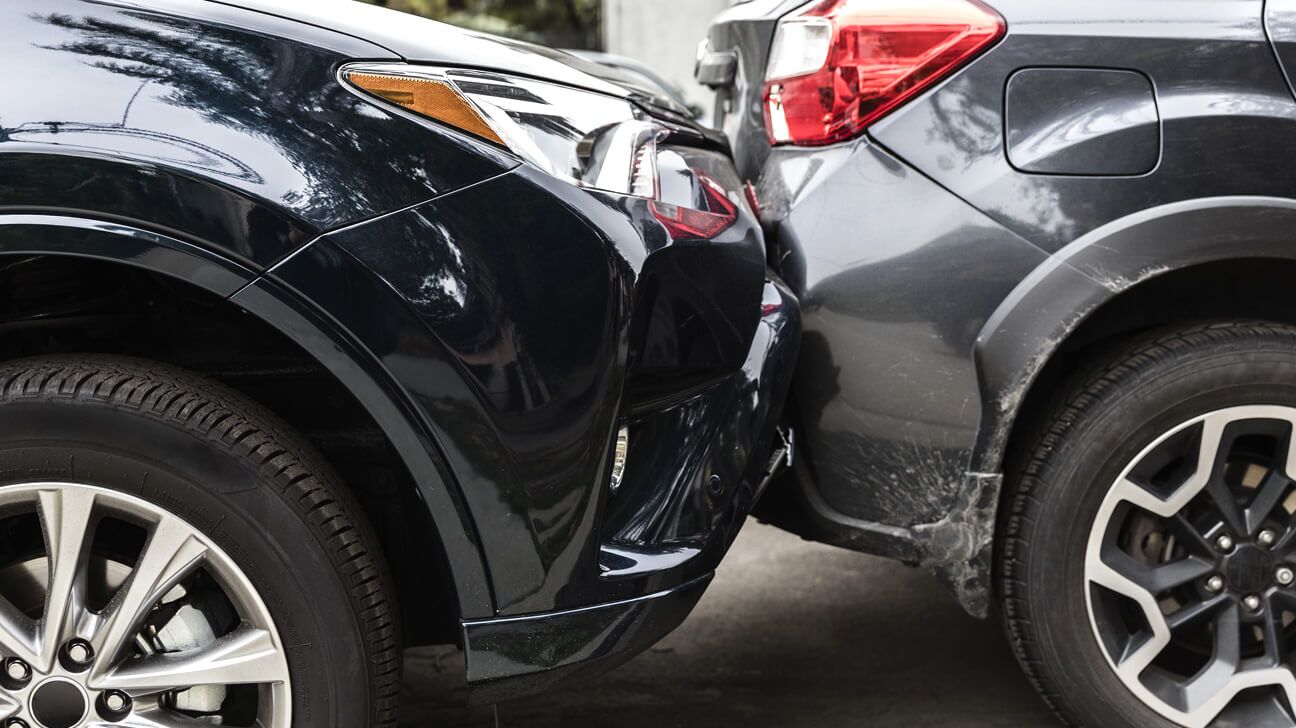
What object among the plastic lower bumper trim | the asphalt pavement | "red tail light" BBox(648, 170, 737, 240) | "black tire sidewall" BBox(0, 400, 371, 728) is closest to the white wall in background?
the asphalt pavement

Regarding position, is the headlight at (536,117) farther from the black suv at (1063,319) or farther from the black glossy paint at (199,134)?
the black suv at (1063,319)

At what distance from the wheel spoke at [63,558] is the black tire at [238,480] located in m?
0.04

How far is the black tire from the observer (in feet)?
5.41

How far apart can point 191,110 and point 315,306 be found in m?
0.30

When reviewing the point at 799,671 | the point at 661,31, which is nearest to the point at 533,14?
the point at 661,31

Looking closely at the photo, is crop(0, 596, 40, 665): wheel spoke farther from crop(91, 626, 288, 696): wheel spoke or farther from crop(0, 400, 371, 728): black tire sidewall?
crop(0, 400, 371, 728): black tire sidewall

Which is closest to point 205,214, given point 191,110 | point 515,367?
point 191,110

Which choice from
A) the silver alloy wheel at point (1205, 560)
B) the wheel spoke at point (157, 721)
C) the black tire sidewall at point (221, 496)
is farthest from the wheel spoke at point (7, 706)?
the silver alloy wheel at point (1205, 560)

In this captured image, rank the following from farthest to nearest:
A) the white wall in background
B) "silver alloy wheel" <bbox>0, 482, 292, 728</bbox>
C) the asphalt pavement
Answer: the white wall in background < the asphalt pavement < "silver alloy wheel" <bbox>0, 482, 292, 728</bbox>

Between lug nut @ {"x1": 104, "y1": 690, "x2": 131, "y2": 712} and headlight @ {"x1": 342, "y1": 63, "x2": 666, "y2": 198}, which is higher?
headlight @ {"x1": 342, "y1": 63, "x2": 666, "y2": 198}

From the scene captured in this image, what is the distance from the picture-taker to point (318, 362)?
1.69 meters

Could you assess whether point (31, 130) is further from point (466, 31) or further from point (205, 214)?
point (466, 31)

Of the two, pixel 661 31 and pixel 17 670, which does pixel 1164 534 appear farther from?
pixel 661 31

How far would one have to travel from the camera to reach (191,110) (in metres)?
1.60
